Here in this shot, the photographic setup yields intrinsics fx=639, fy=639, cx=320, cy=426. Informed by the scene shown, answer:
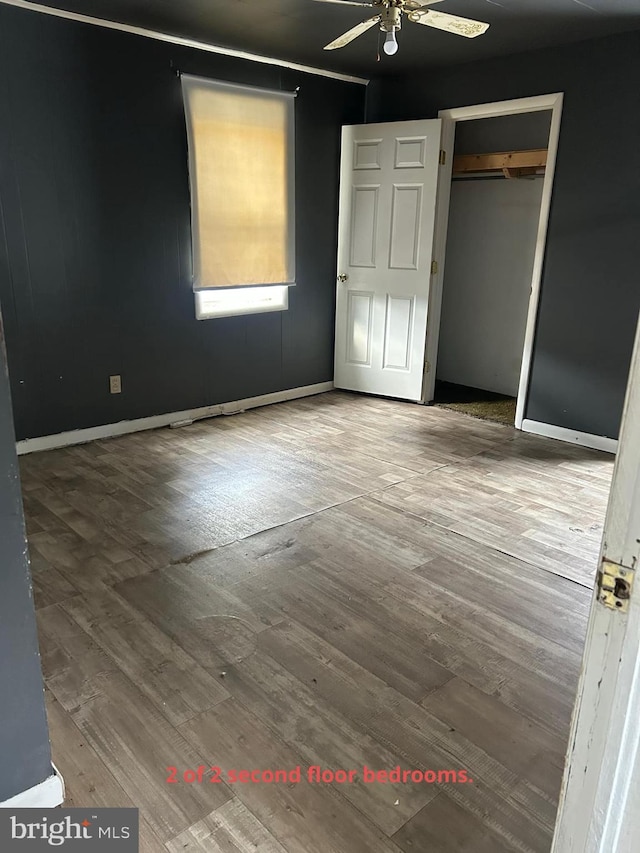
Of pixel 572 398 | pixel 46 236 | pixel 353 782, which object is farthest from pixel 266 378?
pixel 353 782

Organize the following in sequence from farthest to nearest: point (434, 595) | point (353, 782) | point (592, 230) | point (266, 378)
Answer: point (266, 378) → point (592, 230) → point (434, 595) → point (353, 782)

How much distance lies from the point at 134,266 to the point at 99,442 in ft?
3.81

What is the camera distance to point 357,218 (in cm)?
513

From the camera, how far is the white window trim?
455 centimetres

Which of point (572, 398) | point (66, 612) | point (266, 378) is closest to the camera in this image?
point (66, 612)

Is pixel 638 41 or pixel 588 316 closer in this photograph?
pixel 638 41

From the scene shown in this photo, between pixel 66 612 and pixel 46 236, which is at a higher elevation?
pixel 46 236

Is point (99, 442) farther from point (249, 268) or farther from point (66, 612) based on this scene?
point (66, 612)

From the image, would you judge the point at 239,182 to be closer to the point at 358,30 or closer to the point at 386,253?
the point at 386,253

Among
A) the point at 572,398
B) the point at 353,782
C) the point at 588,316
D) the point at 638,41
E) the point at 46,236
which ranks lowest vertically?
the point at 353,782

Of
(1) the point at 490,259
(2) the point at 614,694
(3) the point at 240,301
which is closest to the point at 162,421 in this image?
(3) the point at 240,301

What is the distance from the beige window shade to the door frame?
1131 millimetres

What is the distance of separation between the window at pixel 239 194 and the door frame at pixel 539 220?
1.12 metres

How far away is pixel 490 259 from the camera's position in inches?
217
